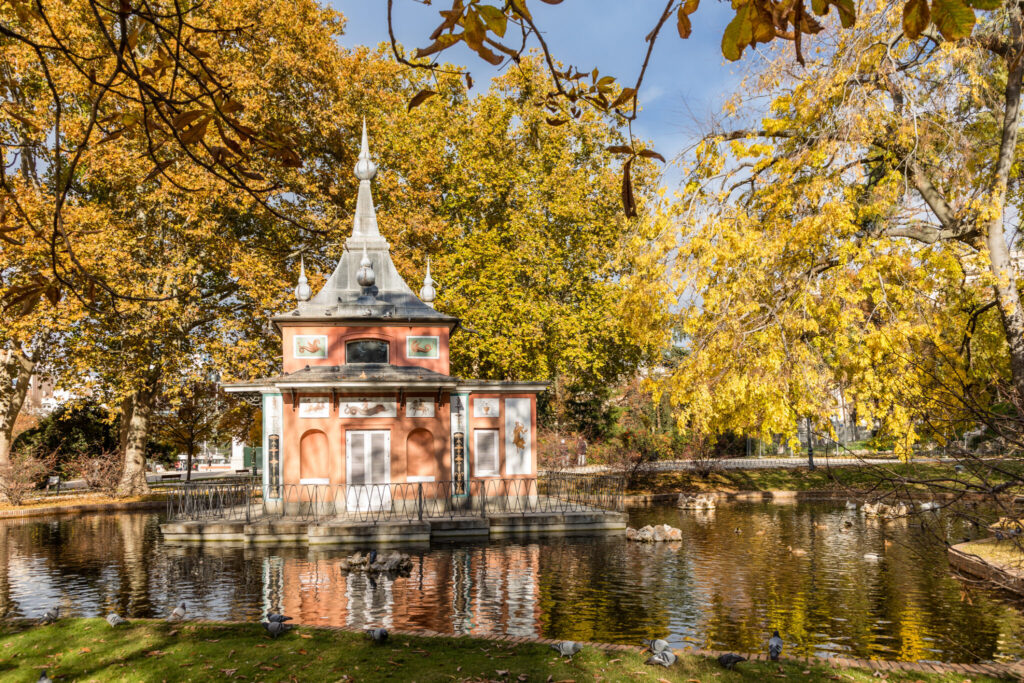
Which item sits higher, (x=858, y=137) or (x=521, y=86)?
(x=521, y=86)

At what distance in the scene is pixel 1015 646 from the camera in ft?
32.4

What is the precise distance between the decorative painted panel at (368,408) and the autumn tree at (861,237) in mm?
10734

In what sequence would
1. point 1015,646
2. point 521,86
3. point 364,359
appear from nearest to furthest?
point 1015,646 → point 364,359 → point 521,86

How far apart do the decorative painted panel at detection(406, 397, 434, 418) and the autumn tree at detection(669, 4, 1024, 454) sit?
10.2 m

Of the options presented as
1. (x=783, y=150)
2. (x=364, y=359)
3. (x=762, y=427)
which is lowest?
(x=762, y=427)

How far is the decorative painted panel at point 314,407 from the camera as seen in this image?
23875 mm

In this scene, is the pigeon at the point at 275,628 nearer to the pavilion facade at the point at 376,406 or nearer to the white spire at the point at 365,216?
the pavilion facade at the point at 376,406

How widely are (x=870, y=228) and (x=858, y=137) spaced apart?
220 cm

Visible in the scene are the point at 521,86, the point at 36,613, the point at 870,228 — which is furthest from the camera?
the point at 521,86

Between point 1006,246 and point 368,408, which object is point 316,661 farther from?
point 368,408

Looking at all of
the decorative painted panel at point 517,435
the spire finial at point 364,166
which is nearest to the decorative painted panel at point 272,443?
the decorative painted panel at point 517,435

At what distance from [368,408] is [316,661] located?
1606 centimetres

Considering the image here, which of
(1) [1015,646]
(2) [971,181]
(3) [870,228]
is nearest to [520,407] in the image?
(3) [870,228]

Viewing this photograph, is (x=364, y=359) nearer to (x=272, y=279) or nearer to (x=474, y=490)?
(x=474, y=490)
